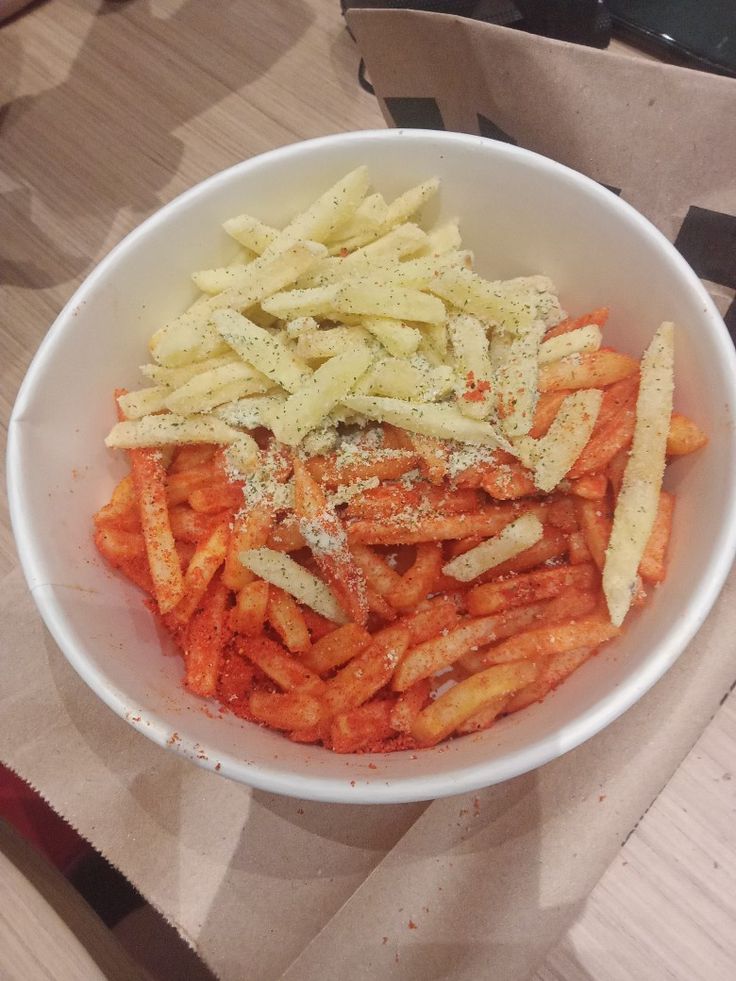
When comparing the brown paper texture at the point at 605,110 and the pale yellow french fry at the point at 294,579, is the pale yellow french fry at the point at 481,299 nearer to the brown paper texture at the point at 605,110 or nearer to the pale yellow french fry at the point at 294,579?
the brown paper texture at the point at 605,110

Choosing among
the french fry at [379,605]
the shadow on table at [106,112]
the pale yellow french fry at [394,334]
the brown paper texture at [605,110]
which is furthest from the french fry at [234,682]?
the shadow on table at [106,112]

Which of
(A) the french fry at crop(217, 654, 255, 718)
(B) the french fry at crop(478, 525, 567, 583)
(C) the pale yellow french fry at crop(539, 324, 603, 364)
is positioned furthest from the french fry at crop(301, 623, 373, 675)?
(C) the pale yellow french fry at crop(539, 324, 603, 364)

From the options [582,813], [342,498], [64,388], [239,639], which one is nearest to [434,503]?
[342,498]

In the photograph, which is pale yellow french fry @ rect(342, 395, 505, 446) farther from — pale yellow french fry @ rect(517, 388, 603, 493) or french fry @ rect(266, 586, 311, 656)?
french fry @ rect(266, 586, 311, 656)

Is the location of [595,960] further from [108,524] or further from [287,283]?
[287,283]

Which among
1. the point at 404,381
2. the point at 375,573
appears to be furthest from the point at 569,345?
the point at 375,573
